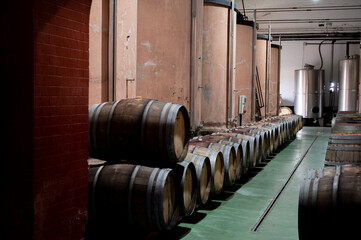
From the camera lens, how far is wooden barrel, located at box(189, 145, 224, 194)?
17.0 feet

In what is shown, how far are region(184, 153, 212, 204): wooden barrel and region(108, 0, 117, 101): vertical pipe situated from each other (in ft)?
4.11

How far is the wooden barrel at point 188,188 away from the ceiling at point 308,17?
37.4 feet

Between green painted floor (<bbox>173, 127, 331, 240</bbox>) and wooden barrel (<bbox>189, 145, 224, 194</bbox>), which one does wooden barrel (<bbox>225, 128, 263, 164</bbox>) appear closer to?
green painted floor (<bbox>173, 127, 331, 240</bbox>)

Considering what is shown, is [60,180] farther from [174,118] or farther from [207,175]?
[207,175]

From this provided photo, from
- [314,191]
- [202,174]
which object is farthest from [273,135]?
[314,191]

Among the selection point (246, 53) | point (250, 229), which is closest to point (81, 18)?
point (250, 229)

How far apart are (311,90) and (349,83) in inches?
75.7

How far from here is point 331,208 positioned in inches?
111

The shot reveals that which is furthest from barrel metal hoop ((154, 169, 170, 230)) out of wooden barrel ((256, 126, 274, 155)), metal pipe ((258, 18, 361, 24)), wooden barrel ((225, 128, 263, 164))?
metal pipe ((258, 18, 361, 24))

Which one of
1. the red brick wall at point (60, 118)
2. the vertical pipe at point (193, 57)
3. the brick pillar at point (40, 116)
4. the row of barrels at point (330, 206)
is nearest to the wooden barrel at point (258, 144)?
the vertical pipe at point (193, 57)

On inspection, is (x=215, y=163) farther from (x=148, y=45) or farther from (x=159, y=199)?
(x=148, y=45)

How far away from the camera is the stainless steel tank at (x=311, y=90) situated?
20406 mm

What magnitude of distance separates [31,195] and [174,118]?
151 cm

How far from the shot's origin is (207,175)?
16.5 ft
